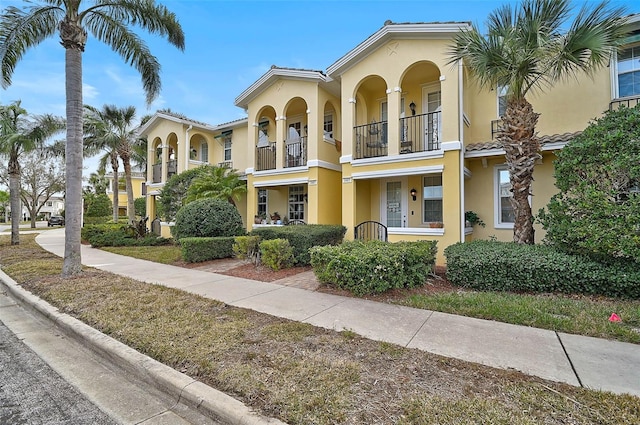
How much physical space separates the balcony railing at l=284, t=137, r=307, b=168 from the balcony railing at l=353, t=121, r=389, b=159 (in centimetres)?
288

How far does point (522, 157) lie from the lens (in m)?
7.48

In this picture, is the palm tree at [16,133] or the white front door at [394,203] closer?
the white front door at [394,203]

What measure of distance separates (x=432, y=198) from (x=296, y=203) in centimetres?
665

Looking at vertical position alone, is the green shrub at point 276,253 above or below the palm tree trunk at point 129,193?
below

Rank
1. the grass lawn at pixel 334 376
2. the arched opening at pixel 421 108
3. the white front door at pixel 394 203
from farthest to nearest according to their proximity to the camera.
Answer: the white front door at pixel 394 203 < the arched opening at pixel 421 108 < the grass lawn at pixel 334 376

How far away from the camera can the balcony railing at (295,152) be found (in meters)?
13.6

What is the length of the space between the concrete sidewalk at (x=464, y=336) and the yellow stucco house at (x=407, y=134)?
482 cm

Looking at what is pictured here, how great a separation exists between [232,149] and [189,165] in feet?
8.93

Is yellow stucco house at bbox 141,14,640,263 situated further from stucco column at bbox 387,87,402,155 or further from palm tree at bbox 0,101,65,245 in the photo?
palm tree at bbox 0,101,65,245

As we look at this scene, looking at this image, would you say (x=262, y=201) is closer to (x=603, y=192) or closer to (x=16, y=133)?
(x=16, y=133)

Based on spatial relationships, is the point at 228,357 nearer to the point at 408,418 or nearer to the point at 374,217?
the point at 408,418

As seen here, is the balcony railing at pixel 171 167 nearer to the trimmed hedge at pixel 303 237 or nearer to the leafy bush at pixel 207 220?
the leafy bush at pixel 207 220

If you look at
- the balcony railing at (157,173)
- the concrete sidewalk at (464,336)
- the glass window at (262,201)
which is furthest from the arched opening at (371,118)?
the balcony railing at (157,173)

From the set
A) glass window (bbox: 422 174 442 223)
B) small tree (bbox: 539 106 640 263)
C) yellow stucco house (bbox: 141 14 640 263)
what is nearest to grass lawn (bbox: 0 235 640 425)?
small tree (bbox: 539 106 640 263)
